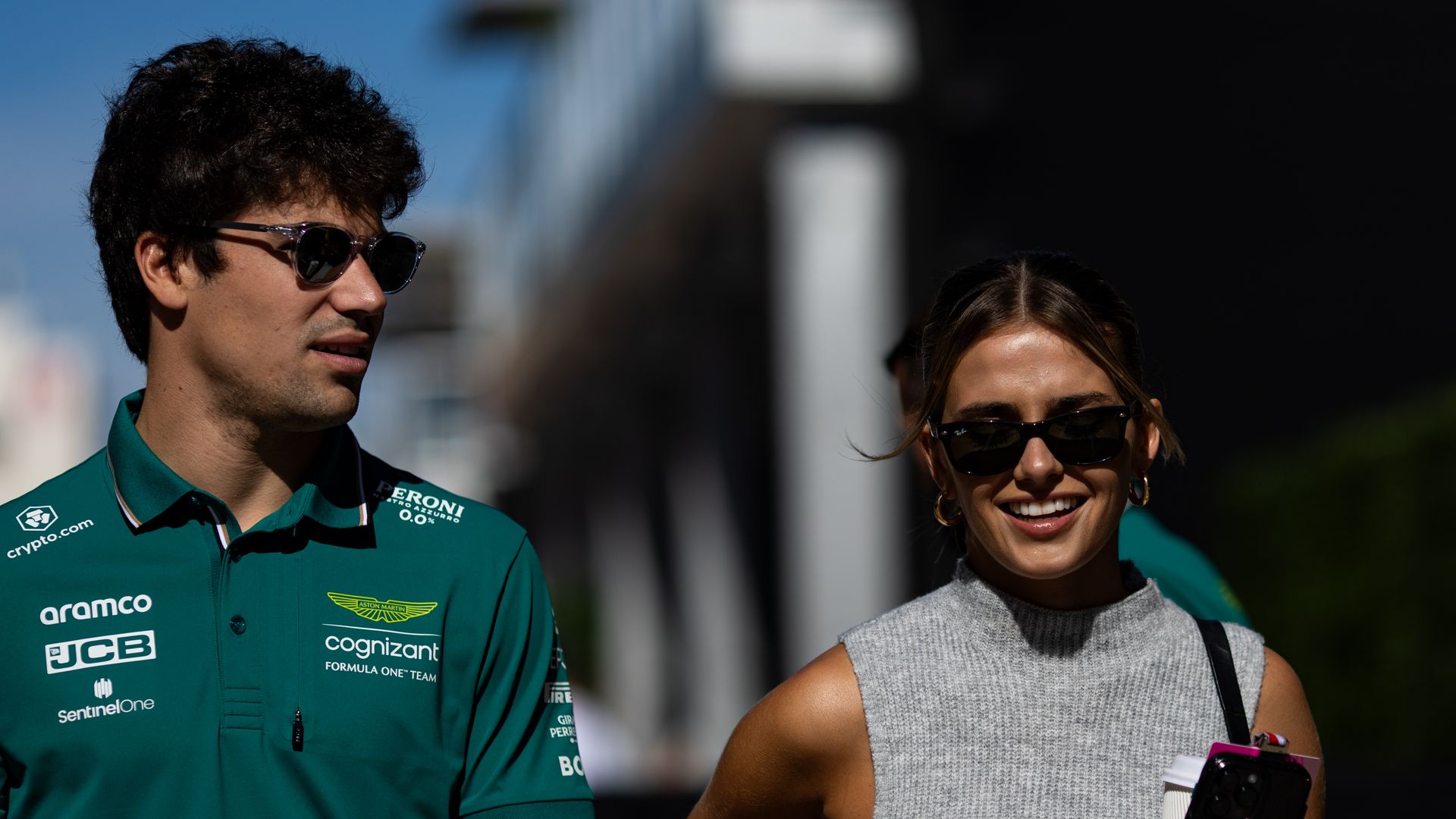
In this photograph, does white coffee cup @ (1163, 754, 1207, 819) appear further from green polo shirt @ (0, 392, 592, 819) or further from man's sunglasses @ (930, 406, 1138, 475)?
green polo shirt @ (0, 392, 592, 819)

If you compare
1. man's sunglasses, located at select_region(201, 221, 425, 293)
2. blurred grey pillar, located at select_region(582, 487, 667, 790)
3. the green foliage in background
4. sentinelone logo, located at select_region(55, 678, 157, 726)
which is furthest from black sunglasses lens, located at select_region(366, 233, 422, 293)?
blurred grey pillar, located at select_region(582, 487, 667, 790)

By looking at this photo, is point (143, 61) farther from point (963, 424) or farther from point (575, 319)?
point (575, 319)

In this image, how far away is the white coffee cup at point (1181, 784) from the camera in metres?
2.40

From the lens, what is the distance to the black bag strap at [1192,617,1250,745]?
2566 millimetres

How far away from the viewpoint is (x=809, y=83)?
40.5 feet

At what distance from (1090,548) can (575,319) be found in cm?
2148

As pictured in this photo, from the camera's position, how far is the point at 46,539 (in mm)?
2498

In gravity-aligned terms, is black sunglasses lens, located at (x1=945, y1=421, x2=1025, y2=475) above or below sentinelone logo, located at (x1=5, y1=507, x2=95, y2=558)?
above

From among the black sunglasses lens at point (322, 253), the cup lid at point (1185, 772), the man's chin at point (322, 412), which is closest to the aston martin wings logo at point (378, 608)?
the man's chin at point (322, 412)

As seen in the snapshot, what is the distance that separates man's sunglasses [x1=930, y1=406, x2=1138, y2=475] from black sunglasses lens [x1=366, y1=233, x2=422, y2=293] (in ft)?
2.87

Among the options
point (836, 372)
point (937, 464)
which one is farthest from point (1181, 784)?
point (836, 372)

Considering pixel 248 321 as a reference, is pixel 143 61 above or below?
above

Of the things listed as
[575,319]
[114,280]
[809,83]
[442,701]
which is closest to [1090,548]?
[442,701]

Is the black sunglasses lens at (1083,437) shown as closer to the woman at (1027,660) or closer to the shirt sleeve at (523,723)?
the woman at (1027,660)
